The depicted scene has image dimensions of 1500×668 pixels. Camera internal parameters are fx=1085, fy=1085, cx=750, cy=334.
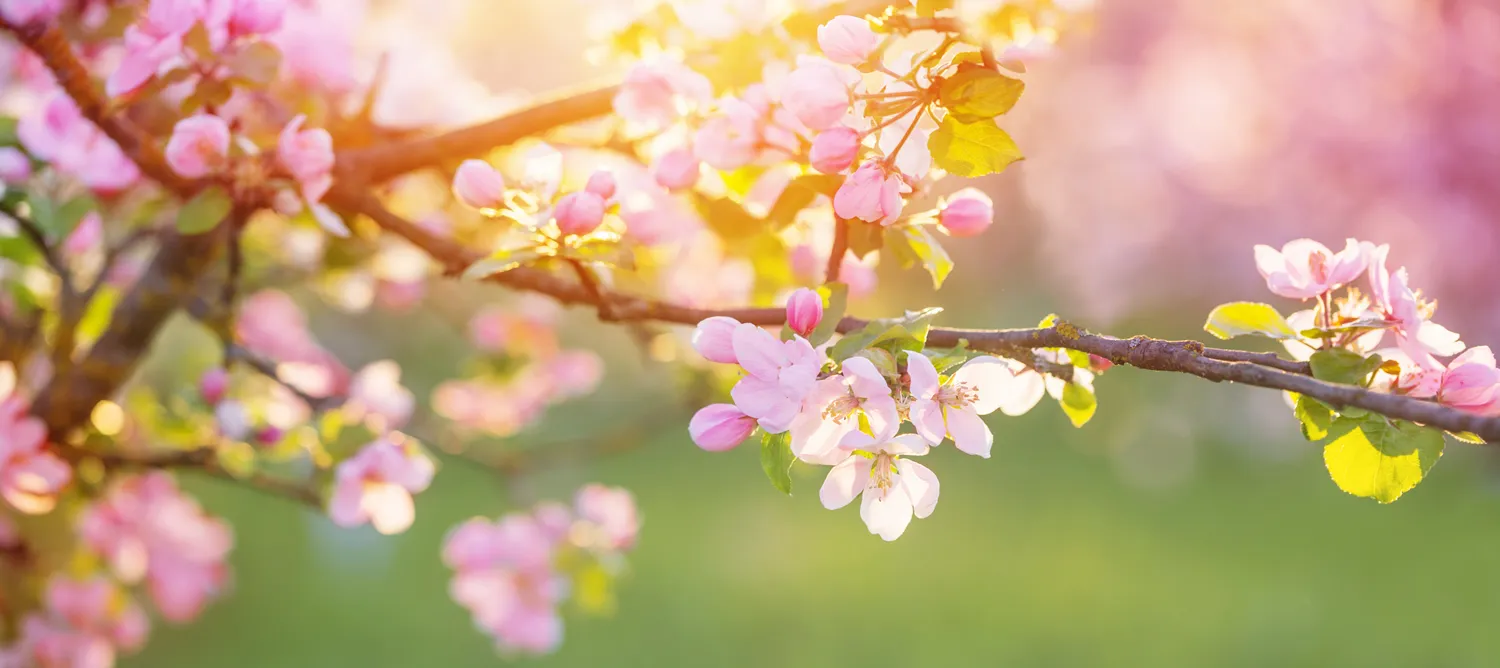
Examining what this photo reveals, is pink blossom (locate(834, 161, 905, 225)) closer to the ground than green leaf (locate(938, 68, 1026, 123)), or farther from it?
closer to the ground

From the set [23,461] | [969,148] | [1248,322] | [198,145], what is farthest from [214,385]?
[1248,322]

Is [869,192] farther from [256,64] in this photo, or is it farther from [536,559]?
[536,559]

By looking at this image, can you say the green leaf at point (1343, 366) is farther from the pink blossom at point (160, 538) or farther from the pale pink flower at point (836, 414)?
the pink blossom at point (160, 538)

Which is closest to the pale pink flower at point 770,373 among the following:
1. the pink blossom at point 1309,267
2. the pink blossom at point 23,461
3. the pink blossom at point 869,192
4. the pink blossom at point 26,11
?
the pink blossom at point 869,192

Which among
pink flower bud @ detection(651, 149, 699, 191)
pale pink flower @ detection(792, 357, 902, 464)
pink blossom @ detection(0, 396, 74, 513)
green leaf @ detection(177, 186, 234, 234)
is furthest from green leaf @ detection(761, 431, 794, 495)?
pink blossom @ detection(0, 396, 74, 513)

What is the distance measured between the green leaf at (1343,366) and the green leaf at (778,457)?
441 millimetres

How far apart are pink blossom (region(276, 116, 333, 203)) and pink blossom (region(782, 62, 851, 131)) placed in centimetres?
59

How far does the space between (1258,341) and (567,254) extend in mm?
7628

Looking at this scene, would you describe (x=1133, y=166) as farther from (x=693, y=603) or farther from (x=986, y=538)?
(x=693, y=603)

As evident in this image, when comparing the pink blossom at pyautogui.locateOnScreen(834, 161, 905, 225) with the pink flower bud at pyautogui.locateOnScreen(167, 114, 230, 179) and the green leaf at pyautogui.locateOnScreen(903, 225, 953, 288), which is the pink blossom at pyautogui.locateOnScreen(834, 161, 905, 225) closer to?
the green leaf at pyautogui.locateOnScreen(903, 225, 953, 288)

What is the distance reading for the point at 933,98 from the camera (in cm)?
104

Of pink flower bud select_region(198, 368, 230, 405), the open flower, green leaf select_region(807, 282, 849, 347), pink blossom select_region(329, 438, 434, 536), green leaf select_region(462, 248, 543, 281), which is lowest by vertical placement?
pink flower bud select_region(198, 368, 230, 405)

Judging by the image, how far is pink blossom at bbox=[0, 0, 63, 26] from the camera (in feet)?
4.40

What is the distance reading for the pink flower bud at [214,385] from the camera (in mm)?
1751
